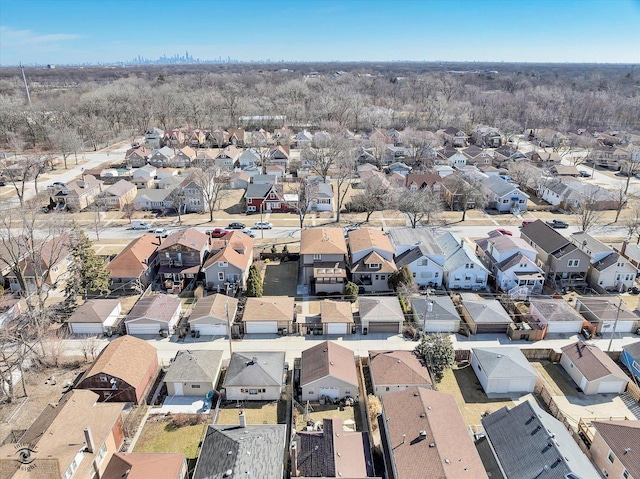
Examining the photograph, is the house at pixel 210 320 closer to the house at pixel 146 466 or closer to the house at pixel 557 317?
the house at pixel 146 466

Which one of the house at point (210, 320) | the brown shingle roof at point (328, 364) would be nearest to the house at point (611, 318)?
the brown shingle roof at point (328, 364)

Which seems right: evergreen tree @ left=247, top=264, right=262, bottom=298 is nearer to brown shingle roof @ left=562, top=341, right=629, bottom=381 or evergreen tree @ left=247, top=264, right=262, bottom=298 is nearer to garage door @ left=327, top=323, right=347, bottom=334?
garage door @ left=327, top=323, right=347, bottom=334

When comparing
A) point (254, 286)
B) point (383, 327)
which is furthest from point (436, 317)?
point (254, 286)

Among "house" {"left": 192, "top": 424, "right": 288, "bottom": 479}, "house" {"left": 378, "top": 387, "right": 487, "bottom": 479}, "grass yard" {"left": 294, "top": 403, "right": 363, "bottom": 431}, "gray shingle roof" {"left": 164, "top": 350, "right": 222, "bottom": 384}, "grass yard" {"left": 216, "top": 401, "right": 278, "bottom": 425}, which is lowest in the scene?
"grass yard" {"left": 216, "top": 401, "right": 278, "bottom": 425}

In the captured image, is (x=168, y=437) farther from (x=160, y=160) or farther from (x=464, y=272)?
(x=160, y=160)

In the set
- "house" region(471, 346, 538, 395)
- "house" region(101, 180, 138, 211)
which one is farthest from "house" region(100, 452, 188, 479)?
"house" region(101, 180, 138, 211)

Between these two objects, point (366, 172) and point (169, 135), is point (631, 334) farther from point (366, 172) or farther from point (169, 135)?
point (169, 135)

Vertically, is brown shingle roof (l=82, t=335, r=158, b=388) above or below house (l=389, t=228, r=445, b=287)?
below
